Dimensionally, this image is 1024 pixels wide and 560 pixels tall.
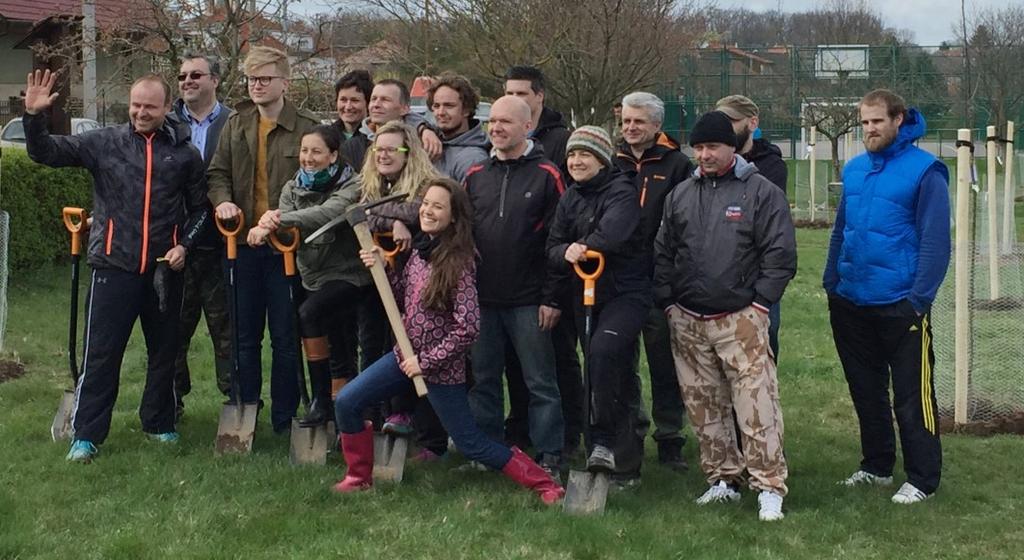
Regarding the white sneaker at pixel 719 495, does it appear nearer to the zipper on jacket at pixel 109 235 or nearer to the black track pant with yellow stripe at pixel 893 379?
the black track pant with yellow stripe at pixel 893 379

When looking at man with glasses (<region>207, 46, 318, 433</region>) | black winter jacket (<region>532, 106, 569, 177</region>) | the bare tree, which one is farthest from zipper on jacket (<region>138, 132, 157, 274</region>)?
the bare tree

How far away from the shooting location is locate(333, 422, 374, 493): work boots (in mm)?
5828

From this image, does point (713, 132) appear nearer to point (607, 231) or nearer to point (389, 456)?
point (607, 231)

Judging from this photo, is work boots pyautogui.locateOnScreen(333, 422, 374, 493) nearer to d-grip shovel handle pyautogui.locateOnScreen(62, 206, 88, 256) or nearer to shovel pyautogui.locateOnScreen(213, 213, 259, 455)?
shovel pyautogui.locateOnScreen(213, 213, 259, 455)

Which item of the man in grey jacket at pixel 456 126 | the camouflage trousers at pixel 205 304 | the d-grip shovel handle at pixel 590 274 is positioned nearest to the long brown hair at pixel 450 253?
the d-grip shovel handle at pixel 590 274

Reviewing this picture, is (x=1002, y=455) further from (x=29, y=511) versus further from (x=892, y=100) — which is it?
(x=29, y=511)

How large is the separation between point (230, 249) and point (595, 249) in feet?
7.08

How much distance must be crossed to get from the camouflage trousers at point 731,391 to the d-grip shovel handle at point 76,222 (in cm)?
332

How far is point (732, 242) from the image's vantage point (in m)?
5.46

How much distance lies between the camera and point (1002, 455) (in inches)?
270

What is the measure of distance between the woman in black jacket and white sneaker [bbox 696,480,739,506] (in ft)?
1.65

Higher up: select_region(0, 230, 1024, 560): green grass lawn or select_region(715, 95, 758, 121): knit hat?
select_region(715, 95, 758, 121): knit hat

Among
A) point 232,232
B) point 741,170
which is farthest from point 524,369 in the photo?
point 232,232

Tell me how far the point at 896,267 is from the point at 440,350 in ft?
7.44
